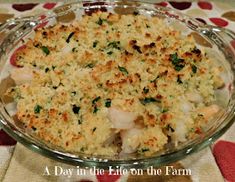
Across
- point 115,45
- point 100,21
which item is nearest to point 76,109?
point 115,45

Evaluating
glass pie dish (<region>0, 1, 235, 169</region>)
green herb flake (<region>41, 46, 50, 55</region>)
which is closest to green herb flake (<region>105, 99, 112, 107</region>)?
glass pie dish (<region>0, 1, 235, 169</region>)

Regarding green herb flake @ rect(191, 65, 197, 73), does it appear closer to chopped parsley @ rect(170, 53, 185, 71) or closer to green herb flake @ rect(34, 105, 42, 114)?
chopped parsley @ rect(170, 53, 185, 71)

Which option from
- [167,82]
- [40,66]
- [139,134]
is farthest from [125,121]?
[40,66]

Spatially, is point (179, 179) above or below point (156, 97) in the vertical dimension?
below

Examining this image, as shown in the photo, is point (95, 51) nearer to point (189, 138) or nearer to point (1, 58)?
point (1, 58)

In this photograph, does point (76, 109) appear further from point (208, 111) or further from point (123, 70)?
point (208, 111)
